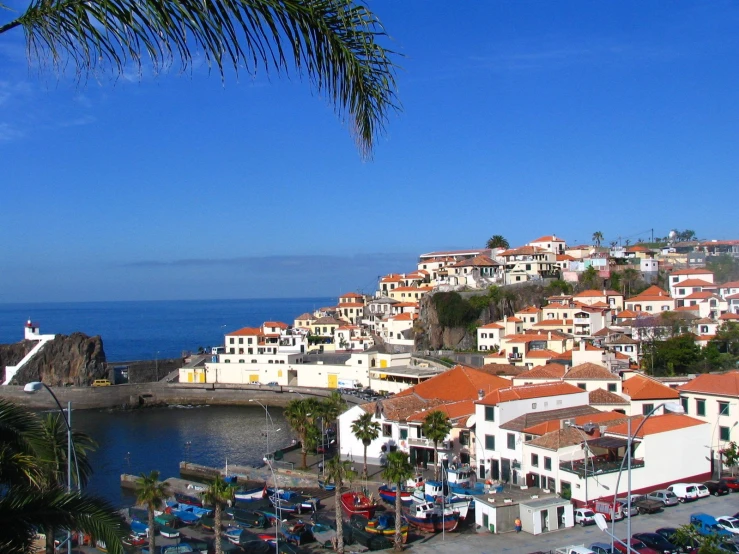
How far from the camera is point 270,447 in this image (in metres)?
42.7

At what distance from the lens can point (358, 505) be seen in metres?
25.3

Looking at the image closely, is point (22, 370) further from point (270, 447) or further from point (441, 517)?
point (441, 517)

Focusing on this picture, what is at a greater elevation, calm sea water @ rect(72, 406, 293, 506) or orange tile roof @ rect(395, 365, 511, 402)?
orange tile roof @ rect(395, 365, 511, 402)

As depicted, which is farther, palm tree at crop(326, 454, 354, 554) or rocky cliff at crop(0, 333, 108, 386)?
rocky cliff at crop(0, 333, 108, 386)

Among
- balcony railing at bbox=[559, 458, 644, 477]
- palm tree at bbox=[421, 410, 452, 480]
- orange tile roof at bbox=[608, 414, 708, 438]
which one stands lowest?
balcony railing at bbox=[559, 458, 644, 477]

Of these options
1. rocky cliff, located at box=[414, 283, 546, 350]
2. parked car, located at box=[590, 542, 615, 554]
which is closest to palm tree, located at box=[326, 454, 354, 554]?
parked car, located at box=[590, 542, 615, 554]

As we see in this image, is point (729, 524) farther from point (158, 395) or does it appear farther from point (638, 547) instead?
point (158, 395)

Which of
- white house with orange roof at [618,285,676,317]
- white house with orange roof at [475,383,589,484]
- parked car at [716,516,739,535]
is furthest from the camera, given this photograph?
white house with orange roof at [618,285,676,317]

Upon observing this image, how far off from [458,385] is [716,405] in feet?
42.6

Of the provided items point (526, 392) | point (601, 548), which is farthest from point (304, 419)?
point (601, 548)

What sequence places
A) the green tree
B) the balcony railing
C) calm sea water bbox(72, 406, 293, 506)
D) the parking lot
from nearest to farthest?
the green tree < the parking lot < the balcony railing < calm sea water bbox(72, 406, 293, 506)

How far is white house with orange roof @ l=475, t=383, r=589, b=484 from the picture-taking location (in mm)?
28344

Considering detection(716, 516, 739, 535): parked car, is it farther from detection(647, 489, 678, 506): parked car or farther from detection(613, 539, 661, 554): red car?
detection(613, 539, 661, 554): red car

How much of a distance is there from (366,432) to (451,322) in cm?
3644
